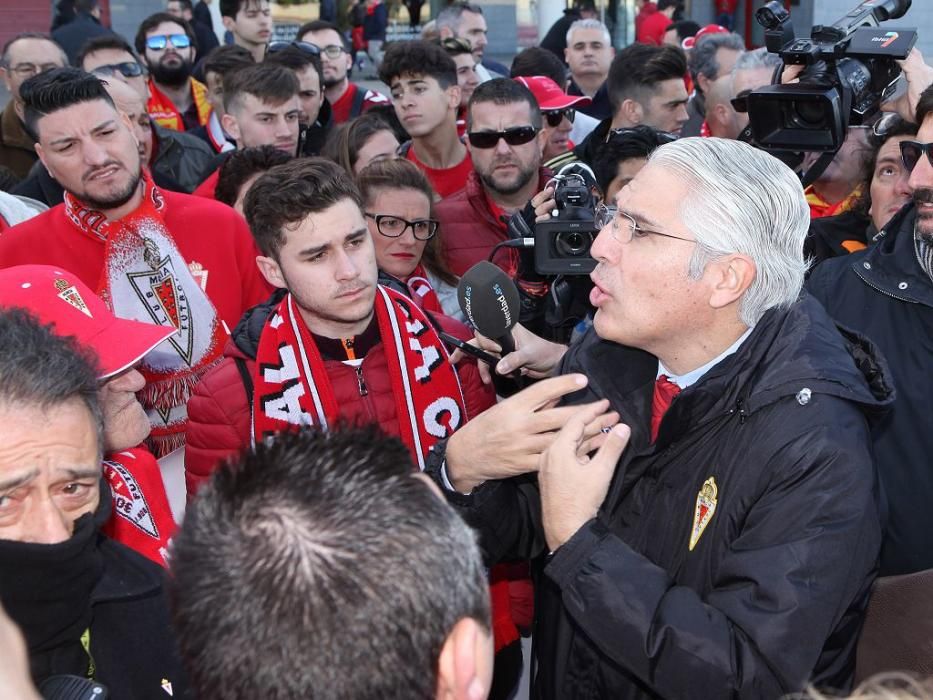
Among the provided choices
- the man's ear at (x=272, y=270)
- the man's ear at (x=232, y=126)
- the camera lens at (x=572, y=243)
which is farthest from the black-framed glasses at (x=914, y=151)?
the man's ear at (x=232, y=126)

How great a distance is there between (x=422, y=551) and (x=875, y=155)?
2887 mm

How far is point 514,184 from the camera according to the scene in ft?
14.7

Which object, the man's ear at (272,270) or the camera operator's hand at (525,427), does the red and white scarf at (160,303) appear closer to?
the man's ear at (272,270)

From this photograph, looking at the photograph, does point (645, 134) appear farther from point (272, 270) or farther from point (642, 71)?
point (642, 71)

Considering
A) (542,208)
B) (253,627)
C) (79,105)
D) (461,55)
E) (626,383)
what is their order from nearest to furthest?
1. (253,627)
2. (626,383)
3. (542,208)
4. (79,105)
5. (461,55)

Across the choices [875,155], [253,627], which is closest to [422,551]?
[253,627]

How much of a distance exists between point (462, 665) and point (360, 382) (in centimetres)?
181

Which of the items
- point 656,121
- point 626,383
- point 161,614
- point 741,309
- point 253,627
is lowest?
point 656,121

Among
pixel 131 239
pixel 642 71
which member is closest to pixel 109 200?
pixel 131 239

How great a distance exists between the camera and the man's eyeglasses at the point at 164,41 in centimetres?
763

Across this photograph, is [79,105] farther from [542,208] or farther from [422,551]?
[422,551]

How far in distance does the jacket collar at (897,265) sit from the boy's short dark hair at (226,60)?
4.80 metres

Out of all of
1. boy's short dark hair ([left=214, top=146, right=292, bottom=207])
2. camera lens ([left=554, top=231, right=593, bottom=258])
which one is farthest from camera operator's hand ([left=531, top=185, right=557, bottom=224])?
boy's short dark hair ([left=214, top=146, right=292, bottom=207])

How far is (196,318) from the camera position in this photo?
12.2ft
